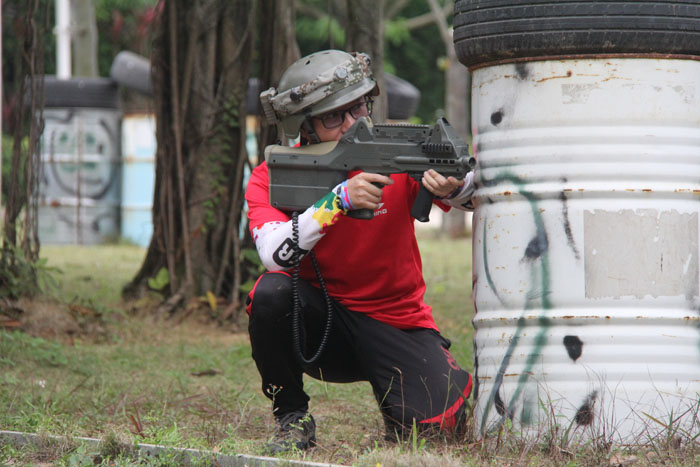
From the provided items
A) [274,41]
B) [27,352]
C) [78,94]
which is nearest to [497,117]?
[27,352]

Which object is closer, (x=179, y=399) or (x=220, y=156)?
(x=179, y=399)

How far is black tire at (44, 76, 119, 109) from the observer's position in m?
13.1

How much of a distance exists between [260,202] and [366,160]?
1.49ft

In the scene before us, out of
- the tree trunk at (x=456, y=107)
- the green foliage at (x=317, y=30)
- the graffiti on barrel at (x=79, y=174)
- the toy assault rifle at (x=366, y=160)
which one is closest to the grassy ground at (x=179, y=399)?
the toy assault rifle at (x=366, y=160)

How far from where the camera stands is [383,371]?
3453mm

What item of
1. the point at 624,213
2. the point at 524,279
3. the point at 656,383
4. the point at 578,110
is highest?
the point at 578,110

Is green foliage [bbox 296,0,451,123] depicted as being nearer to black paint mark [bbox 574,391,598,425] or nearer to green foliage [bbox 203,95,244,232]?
green foliage [bbox 203,95,244,232]

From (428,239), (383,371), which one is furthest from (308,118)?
(428,239)

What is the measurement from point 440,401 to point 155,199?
3.83 m

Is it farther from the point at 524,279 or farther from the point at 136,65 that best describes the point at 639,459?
the point at 136,65

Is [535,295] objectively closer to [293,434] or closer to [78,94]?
[293,434]

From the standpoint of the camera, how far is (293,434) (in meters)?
3.24

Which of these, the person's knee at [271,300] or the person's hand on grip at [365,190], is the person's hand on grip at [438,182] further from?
the person's knee at [271,300]

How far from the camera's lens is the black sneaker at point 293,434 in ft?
10.2
